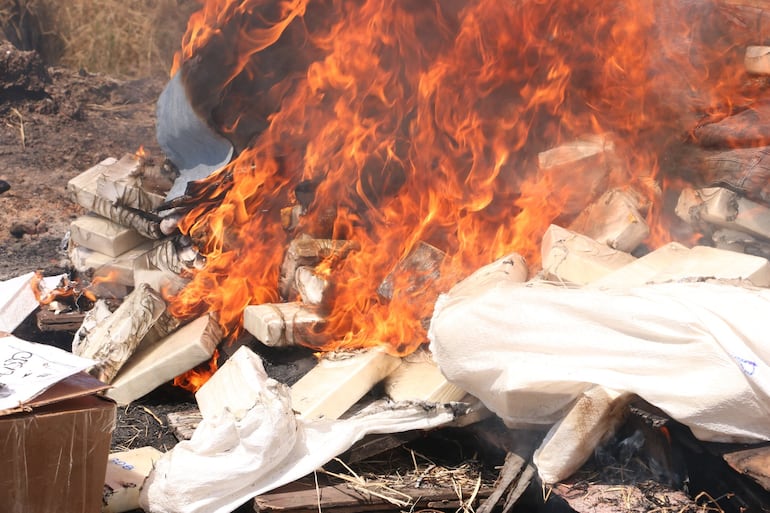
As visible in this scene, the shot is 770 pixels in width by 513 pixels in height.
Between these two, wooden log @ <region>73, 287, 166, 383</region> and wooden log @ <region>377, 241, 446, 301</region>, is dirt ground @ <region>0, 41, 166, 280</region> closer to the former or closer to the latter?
wooden log @ <region>73, 287, 166, 383</region>

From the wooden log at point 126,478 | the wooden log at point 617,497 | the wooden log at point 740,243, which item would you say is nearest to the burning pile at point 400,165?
the wooden log at point 740,243

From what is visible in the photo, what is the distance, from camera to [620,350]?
3420mm

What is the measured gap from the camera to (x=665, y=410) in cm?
329

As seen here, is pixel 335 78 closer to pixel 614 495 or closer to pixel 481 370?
pixel 481 370

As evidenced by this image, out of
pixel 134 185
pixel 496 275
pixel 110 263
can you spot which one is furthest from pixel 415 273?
pixel 110 263

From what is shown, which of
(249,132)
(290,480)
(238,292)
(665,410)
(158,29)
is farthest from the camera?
(158,29)

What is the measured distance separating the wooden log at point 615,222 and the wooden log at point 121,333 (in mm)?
2685

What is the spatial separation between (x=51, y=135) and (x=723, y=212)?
7.58 metres

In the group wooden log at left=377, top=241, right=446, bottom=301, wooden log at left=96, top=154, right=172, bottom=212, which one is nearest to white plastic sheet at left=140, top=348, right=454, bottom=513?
wooden log at left=377, top=241, right=446, bottom=301

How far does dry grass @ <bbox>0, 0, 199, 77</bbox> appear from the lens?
37.4 ft

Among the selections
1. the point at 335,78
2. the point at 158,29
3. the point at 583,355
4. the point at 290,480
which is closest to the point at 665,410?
the point at 583,355

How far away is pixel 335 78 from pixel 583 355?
291 centimetres

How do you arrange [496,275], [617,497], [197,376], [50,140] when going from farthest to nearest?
[50,140] → [197,376] → [496,275] → [617,497]

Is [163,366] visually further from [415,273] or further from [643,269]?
[643,269]
